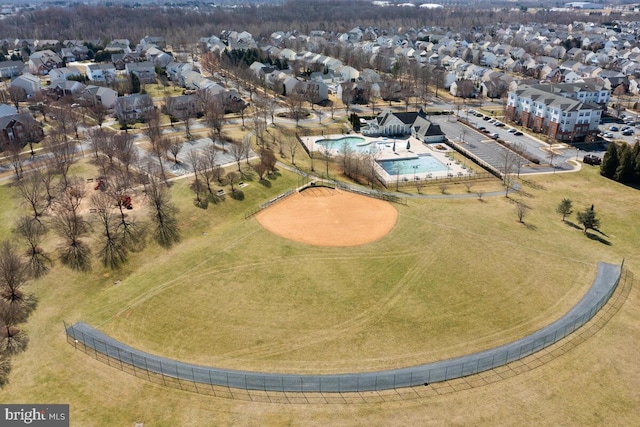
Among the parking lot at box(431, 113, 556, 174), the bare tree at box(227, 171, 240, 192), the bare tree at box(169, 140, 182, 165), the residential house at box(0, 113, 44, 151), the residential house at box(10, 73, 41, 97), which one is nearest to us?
the bare tree at box(227, 171, 240, 192)

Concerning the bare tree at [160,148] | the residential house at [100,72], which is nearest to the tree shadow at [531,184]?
the bare tree at [160,148]

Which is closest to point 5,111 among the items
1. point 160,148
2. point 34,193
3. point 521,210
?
point 160,148

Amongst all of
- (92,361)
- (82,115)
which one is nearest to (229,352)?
(92,361)

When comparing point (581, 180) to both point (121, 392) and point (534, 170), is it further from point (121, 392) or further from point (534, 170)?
point (121, 392)

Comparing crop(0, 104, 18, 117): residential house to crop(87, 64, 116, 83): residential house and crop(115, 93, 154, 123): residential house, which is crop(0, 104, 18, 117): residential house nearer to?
crop(115, 93, 154, 123): residential house

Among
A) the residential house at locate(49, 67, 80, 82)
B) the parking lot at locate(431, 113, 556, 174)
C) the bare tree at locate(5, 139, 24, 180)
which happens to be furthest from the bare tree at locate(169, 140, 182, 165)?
the residential house at locate(49, 67, 80, 82)

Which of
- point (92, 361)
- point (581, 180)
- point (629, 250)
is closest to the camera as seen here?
point (92, 361)

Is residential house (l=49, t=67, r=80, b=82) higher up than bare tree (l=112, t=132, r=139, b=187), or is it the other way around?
residential house (l=49, t=67, r=80, b=82)
